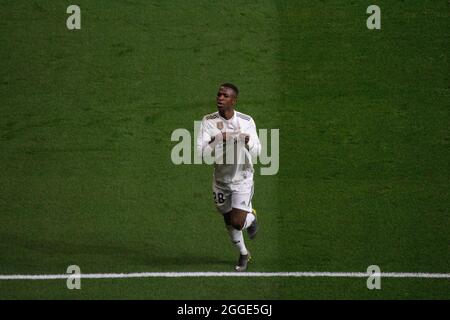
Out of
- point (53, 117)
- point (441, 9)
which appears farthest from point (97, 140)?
point (441, 9)

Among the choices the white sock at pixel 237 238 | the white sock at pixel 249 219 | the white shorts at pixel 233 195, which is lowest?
the white sock at pixel 237 238

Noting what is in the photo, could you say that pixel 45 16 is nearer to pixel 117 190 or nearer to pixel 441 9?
pixel 117 190

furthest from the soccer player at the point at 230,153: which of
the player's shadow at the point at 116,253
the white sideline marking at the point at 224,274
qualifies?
the player's shadow at the point at 116,253

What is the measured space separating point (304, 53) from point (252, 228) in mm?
4572

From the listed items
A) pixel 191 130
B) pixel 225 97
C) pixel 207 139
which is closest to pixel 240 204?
pixel 207 139

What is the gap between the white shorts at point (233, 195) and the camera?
32.6ft

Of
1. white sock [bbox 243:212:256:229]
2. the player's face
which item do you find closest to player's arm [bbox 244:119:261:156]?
the player's face

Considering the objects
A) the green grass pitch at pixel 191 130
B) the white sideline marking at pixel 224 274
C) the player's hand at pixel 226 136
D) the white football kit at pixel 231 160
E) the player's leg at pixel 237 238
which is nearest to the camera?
the player's hand at pixel 226 136

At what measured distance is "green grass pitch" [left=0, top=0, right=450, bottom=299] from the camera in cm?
1085

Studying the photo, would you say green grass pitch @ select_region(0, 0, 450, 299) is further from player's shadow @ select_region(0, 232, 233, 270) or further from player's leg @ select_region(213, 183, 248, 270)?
player's leg @ select_region(213, 183, 248, 270)

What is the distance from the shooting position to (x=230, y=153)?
9.95 metres

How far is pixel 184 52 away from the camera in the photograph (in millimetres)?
14508

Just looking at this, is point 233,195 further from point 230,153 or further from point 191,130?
point 191,130

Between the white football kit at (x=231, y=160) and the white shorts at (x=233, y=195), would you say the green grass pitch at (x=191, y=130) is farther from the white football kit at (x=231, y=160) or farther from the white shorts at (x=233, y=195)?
the white football kit at (x=231, y=160)
